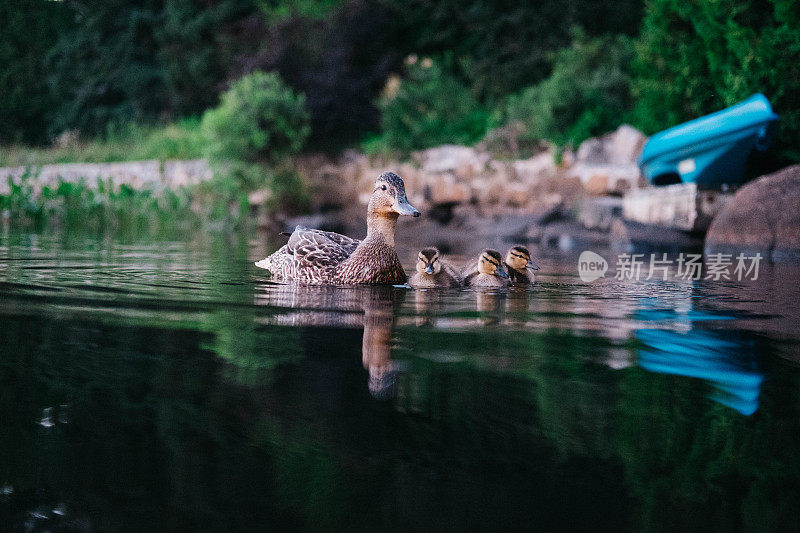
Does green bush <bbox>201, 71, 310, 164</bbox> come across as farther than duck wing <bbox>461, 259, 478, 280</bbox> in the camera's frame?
Yes

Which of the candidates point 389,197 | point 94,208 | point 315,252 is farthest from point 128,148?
point 389,197

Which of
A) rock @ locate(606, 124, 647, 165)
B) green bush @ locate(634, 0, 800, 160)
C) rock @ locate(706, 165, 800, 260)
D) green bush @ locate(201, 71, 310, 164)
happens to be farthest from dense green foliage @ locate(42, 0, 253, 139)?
rock @ locate(706, 165, 800, 260)

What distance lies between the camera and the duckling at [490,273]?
21.5ft

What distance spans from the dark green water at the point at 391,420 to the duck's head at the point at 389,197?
1367 millimetres

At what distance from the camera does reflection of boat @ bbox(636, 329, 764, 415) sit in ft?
9.62

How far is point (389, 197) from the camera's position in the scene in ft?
20.3

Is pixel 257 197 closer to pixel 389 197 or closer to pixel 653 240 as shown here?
pixel 653 240

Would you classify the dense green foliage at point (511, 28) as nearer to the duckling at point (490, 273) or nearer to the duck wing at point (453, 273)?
the duck wing at point (453, 273)

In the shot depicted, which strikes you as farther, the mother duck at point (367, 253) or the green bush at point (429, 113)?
the green bush at point (429, 113)

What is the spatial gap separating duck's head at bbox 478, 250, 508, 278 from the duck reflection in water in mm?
725

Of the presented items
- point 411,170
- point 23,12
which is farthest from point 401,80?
point 23,12

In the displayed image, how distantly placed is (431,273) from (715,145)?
285 inches

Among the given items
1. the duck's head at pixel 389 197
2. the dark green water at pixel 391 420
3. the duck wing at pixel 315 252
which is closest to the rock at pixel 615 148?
the duck wing at pixel 315 252

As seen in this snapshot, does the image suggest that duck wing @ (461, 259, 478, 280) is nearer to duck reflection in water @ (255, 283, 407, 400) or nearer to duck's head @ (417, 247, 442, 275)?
duck's head @ (417, 247, 442, 275)
